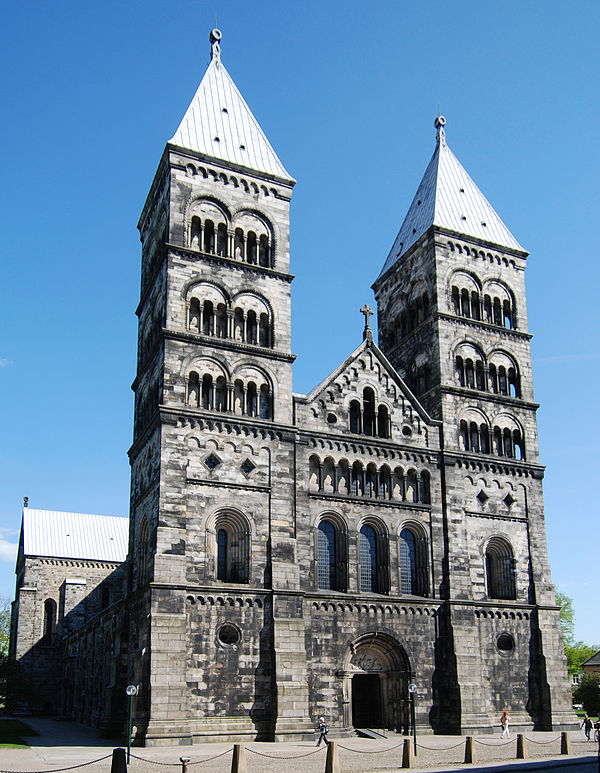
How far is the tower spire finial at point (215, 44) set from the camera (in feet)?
166

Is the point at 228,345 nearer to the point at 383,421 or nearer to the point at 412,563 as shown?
the point at 383,421

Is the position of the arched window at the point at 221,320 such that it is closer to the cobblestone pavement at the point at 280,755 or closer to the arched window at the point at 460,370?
the arched window at the point at 460,370

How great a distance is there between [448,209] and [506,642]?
86.5 ft

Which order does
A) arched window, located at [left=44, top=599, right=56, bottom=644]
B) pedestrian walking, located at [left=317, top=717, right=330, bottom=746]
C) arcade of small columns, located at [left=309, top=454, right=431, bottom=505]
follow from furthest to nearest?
arched window, located at [left=44, top=599, right=56, bottom=644], arcade of small columns, located at [left=309, top=454, right=431, bottom=505], pedestrian walking, located at [left=317, top=717, right=330, bottom=746]

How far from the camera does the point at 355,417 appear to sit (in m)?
43.0

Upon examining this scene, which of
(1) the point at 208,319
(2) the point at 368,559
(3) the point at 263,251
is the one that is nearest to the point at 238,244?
(3) the point at 263,251

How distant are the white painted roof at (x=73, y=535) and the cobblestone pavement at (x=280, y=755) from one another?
3472 cm

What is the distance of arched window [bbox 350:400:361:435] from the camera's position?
4269cm

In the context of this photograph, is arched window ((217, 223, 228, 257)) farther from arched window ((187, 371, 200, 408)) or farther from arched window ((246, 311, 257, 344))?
arched window ((187, 371, 200, 408))

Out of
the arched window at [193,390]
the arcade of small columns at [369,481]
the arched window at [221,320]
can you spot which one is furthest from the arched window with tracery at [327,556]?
the arched window at [221,320]

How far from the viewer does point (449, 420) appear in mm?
44906

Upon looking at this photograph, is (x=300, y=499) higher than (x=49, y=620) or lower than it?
higher

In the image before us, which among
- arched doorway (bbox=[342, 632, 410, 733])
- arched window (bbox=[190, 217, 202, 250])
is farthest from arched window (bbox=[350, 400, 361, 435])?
arched window (bbox=[190, 217, 202, 250])

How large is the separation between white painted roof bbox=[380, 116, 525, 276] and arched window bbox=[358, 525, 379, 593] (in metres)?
19.7
